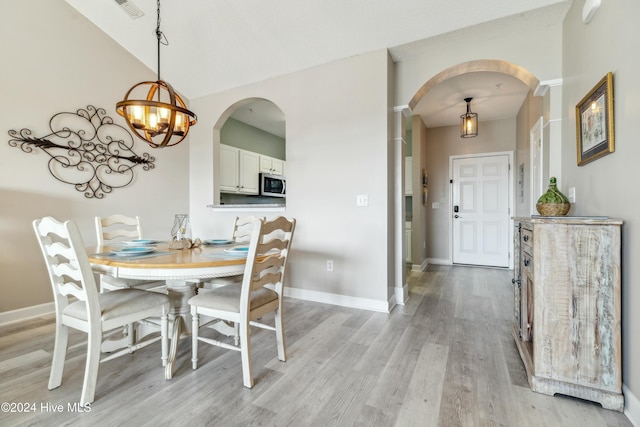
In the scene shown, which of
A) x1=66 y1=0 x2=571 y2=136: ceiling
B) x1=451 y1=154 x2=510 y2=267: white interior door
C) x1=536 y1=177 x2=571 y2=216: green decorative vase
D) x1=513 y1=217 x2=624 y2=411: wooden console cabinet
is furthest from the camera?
x1=451 y1=154 x2=510 y2=267: white interior door

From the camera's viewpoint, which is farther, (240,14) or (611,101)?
(240,14)

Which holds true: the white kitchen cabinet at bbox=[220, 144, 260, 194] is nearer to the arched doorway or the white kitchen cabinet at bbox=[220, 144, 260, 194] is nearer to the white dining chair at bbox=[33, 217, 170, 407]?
the arched doorway

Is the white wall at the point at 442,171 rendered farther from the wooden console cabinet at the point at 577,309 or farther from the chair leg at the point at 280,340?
the chair leg at the point at 280,340

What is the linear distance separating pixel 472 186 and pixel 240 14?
4.52 meters

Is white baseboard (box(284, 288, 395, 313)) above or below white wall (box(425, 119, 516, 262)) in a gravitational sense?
below

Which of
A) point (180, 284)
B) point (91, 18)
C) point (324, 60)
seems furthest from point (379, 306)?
point (91, 18)

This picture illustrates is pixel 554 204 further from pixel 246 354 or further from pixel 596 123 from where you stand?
pixel 246 354

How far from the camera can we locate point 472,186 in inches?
207

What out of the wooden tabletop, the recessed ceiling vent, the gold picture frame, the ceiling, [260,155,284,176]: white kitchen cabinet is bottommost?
the wooden tabletop

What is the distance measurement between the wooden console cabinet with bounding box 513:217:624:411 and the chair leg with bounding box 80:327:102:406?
2270mm

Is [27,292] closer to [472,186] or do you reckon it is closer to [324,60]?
[324,60]

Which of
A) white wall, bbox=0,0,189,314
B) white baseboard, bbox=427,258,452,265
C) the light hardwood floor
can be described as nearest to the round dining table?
the light hardwood floor

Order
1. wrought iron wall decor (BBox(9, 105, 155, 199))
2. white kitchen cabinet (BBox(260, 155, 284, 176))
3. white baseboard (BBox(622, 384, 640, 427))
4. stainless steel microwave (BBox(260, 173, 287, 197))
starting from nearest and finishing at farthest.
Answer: white baseboard (BBox(622, 384, 640, 427)) → wrought iron wall decor (BBox(9, 105, 155, 199)) → stainless steel microwave (BBox(260, 173, 287, 197)) → white kitchen cabinet (BBox(260, 155, 284, 176))

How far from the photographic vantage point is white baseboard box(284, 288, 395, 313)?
286cm
